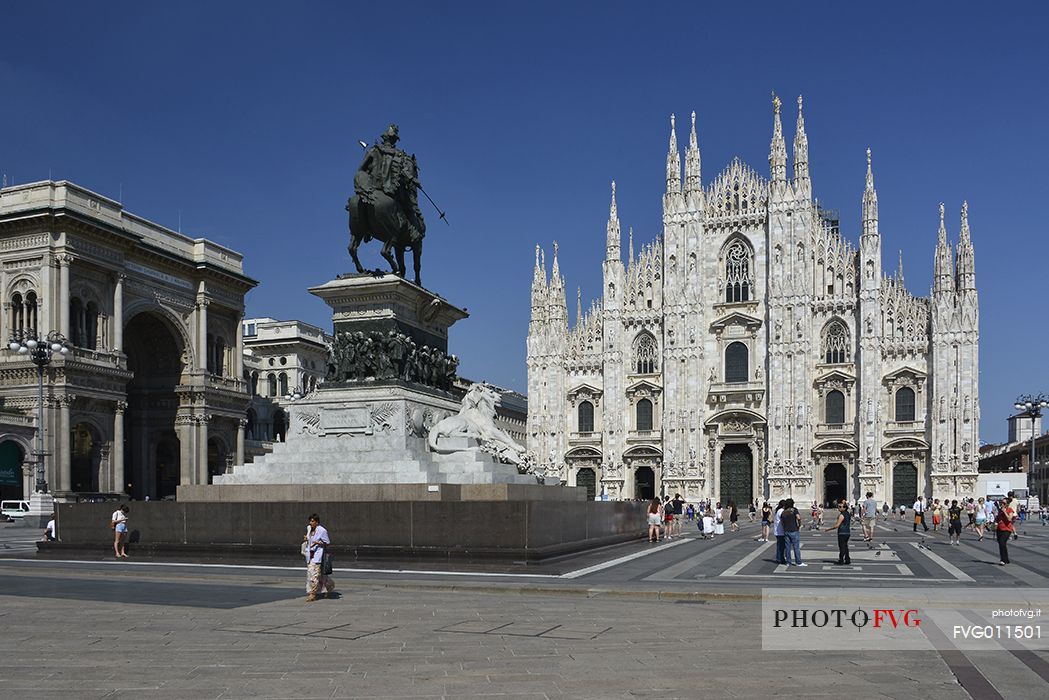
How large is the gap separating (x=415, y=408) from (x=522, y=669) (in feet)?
29.3

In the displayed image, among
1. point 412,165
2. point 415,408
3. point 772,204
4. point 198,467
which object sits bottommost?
point 198,467

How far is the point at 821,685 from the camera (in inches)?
299

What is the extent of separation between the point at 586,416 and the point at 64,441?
31870mm

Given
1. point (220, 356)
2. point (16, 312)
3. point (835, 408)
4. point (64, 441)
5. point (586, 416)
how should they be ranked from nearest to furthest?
point (64, 441) → point (16, 312) → point (835, 408) → point (220, 356) → point (586, 416)

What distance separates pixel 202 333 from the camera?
190ft

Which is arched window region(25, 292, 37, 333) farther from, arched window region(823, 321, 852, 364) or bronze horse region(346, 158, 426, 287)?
arched window region(823, 321, 852, 364)

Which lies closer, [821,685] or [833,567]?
[821,685]

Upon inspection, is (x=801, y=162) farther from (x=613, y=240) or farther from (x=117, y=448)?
(x=117, y=448)

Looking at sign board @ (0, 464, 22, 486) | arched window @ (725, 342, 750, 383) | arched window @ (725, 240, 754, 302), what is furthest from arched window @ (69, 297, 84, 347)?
arched window @ (725, 240, 754, 302)

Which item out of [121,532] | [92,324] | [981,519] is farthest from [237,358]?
[121,532]

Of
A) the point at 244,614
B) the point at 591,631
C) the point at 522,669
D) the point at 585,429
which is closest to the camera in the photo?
the point at 522,669

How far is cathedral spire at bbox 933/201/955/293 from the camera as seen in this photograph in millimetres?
56812

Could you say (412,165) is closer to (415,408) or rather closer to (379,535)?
(415,408)

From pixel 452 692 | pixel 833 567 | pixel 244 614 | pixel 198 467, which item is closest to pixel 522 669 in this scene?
pixel 452 692
